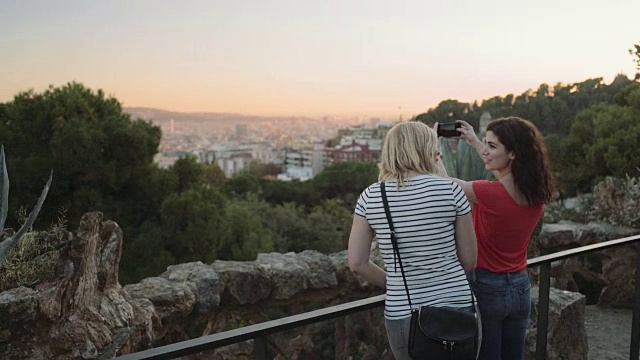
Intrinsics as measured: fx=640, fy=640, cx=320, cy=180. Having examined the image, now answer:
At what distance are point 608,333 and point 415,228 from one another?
4.73m

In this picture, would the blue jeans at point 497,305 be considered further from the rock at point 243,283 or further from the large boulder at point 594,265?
the large boulder at point 594,265

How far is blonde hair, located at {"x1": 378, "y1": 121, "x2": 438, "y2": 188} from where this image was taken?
6.04 ft

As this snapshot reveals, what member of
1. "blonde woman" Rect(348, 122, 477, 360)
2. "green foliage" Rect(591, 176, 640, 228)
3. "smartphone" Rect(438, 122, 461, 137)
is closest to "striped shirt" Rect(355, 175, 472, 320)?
"blonde woman" Rect(348, 122, 477, 360)

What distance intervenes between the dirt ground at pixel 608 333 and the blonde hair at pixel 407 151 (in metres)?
4.01

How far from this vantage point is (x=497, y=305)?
7.02 ft

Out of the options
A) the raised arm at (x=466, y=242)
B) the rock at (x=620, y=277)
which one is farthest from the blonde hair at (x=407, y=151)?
the rock at (x=620, y=277)

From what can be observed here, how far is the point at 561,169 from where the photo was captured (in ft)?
42.0

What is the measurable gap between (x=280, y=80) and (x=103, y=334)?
33.6 metres

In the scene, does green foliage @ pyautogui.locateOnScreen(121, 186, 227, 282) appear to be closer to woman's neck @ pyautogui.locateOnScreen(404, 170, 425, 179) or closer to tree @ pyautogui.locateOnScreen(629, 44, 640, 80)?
tree @ pyautogui.locateOnScreen(629, 44, 640, 80)

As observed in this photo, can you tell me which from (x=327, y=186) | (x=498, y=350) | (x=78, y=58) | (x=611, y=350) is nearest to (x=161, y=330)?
(x=498, y=350)

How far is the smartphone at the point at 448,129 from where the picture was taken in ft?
7.81

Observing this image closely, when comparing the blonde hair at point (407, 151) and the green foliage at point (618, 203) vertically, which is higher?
the blonde hair at point (407, 151)

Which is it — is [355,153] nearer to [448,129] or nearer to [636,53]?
[636,53]

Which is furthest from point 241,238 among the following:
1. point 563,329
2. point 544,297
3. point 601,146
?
point 544,297
